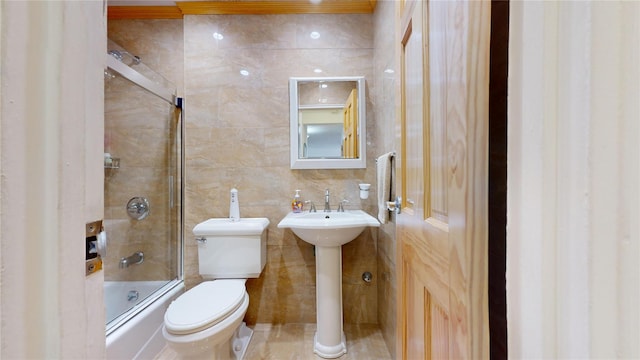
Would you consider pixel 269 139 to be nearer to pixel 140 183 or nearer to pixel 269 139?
pixel 269 139

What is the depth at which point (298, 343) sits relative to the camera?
1.55 metres

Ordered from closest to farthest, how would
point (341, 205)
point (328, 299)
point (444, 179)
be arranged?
point (444, 179), point (328, 299), point (341, 205)

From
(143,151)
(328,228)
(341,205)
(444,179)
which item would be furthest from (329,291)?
(143,151)

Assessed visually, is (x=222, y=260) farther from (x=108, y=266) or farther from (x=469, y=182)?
(x=469, y=182)

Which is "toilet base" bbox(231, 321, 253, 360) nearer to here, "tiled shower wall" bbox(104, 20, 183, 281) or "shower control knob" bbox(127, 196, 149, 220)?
"tiled shower wall" bbox(104, 20, 183, 281)

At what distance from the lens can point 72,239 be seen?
1.02 feet

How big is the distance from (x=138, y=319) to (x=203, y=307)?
1.62 feet

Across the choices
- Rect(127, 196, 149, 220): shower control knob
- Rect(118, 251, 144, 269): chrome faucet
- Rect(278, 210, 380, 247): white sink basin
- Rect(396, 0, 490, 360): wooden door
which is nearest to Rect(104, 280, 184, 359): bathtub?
Rect(118, 251, 144, 269): chrome faucet

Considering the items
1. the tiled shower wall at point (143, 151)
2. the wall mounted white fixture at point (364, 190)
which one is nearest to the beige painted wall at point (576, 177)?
the wall mounted white fixture at point (364, 190)

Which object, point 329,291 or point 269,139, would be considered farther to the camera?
point 269,139

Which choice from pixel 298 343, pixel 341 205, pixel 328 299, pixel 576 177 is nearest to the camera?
pixel 576 177

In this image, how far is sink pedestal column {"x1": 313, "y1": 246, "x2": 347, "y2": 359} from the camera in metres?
1.45

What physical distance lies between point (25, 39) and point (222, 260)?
1446mm

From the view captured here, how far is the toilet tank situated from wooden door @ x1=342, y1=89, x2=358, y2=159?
78 centimetres
